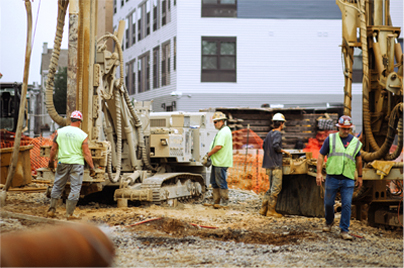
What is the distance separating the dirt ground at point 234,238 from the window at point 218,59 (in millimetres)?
17161

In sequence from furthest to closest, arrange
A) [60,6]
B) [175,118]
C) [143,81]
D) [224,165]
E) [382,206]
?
[143,81], [175,118], [224,165], [60,6], [382,206]

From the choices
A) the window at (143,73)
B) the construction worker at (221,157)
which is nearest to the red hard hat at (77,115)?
the construction worker at (221,157)

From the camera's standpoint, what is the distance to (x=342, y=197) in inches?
302

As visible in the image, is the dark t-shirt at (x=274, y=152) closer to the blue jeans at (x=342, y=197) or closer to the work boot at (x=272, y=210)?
the work boot at (x=272, y=210)

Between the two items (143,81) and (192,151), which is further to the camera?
(143,81)

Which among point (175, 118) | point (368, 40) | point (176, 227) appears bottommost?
point (176, 227)

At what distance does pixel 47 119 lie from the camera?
1467 inches

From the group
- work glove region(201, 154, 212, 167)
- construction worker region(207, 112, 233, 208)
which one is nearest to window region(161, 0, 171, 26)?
work glove region(201, 154, 212, 167)

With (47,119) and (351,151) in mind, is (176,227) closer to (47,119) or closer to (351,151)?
(351,151)

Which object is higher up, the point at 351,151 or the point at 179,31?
the point at 179,31

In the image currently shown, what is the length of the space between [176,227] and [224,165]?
3.46m

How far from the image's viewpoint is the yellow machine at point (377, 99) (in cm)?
839

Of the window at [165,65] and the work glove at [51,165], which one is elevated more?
the window at [165,65]

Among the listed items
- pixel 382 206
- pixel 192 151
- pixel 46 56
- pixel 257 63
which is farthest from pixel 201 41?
pixel 46 56
